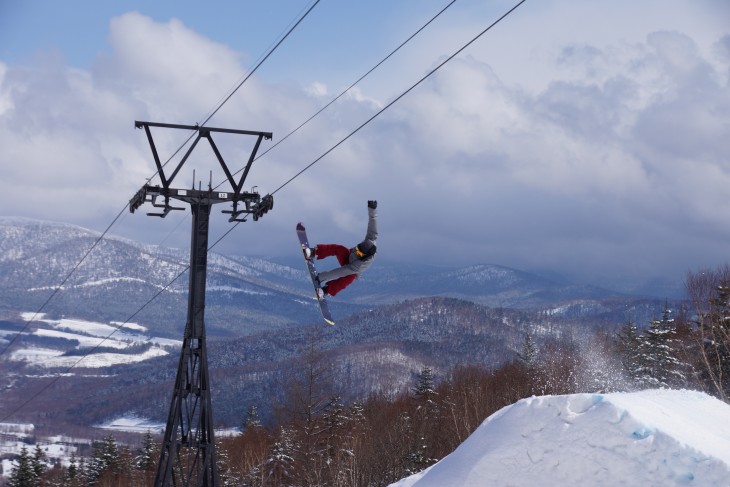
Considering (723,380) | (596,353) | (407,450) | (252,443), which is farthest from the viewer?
(596,353)

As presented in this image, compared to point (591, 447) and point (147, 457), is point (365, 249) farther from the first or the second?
point (147, 457)

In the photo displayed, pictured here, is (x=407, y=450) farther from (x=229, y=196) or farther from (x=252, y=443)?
(x=229, y=196)

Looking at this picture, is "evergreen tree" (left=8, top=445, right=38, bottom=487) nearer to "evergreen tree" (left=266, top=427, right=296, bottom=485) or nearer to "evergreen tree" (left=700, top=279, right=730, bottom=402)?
"evergreen tree" (left=266, top=427, right=296, bottom=485)

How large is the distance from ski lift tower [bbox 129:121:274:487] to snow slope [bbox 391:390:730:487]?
7325mm

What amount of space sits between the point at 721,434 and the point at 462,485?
4.80 metres

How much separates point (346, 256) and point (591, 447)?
6.25 meters

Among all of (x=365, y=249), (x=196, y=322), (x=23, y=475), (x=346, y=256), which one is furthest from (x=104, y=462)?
(x=365, y=249)

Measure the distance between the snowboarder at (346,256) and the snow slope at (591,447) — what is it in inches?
159

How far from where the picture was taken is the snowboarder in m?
15.7

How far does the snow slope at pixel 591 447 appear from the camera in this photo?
12.2m

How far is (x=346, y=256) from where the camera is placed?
54.2ft

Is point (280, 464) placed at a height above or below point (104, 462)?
above

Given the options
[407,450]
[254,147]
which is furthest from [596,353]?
[254,147]

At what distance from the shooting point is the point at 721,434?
14.0 m
